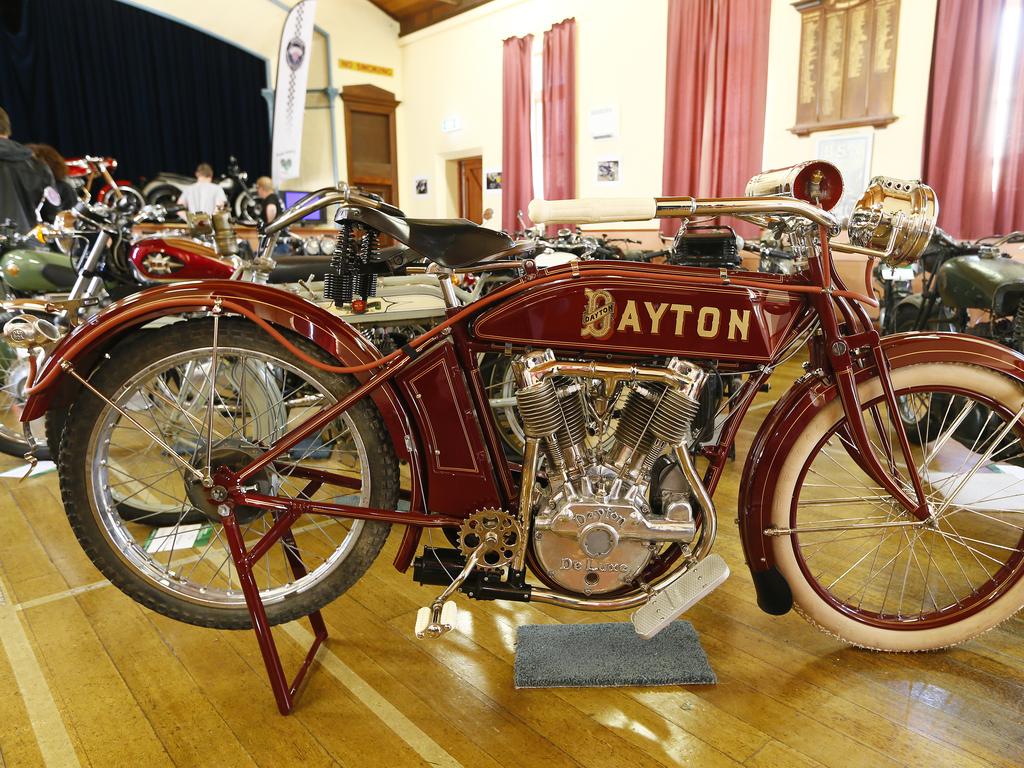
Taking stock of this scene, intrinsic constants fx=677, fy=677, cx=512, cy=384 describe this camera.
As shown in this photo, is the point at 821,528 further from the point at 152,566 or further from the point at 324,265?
the point at 324,265

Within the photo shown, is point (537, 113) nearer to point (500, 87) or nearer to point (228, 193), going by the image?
point (500, 87)

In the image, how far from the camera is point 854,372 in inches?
63.4

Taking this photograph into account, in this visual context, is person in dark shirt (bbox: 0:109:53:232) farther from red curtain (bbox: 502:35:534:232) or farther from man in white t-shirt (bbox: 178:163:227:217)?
red curtain (bbox: 502:35:534:232)

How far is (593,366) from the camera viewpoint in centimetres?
148

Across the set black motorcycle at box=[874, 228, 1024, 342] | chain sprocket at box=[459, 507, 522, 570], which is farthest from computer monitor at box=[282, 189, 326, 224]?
chain sprocket at box=[459, 507, 522, 570]

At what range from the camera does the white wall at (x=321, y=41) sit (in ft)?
35.3

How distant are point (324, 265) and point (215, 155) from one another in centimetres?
914

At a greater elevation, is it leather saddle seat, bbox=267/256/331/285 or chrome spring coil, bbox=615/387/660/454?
leather saddle seat, bbox=267/256/331/285

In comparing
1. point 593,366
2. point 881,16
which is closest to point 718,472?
point 593,366

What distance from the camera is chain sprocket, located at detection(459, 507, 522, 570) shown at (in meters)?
1.59

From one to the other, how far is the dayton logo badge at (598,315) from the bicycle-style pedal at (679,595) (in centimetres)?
61

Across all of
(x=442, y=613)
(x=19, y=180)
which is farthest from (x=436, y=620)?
(x=19, y=180)

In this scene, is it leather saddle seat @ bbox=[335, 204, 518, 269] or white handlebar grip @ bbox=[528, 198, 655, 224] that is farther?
leather saddle seat @ bbox=[335, 204, 518, 269]

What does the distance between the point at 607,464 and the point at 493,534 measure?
1.03 ft
